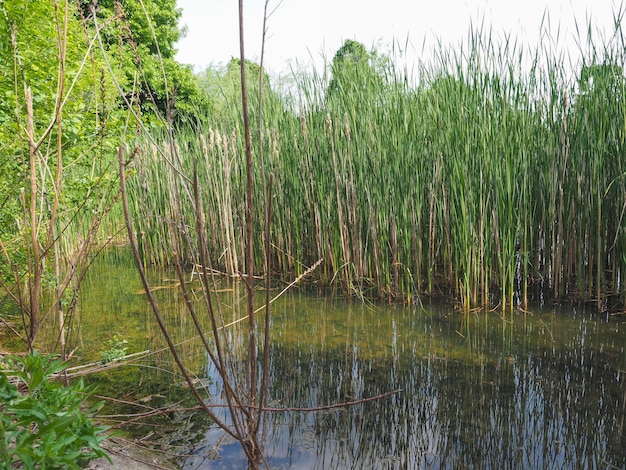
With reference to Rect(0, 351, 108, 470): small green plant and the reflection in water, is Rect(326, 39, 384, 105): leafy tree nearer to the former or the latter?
the reflection in water

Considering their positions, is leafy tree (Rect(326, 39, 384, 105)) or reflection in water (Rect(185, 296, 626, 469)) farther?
leafy tree (Rect(326, 39, 384, 105))

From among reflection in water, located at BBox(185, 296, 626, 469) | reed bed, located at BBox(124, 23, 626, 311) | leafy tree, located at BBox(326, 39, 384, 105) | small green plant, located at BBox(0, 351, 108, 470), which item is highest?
leafy tree, located at BBox(326, 39, 384, 105)

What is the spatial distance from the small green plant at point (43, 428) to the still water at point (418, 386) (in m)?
0.56

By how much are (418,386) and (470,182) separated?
5.86 ft

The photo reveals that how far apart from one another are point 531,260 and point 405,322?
139 cm

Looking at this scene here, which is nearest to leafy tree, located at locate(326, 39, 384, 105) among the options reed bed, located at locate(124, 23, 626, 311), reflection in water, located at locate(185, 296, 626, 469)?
reed bed, located at locate(124, 23, 626, 311)

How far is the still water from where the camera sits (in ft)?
6.08

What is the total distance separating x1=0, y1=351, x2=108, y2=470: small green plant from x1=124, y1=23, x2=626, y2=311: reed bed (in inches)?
71.1

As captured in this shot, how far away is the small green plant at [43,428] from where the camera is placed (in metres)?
1.17

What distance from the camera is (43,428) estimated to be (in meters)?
1.27

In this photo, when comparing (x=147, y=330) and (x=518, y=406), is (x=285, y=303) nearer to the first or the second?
(x=147, y=330)

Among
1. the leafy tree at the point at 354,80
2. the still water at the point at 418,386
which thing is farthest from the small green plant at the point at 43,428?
the leafy tree at the point at 354,80

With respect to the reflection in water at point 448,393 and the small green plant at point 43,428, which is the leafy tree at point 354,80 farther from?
the small green plant at point 43,428

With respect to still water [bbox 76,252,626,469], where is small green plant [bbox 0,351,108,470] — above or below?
above
